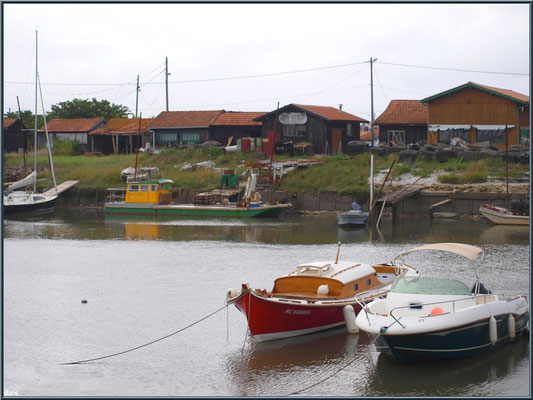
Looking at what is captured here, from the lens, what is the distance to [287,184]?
50.7 meters

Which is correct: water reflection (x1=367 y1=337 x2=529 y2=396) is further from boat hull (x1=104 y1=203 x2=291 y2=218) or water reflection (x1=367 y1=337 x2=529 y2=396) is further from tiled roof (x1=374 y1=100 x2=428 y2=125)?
tiled roof (x1=374 y1=100 x2=428 y2=125)

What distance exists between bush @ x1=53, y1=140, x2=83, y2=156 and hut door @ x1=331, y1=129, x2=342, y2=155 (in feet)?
86.8

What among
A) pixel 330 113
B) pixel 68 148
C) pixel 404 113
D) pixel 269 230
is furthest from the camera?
pixel 68 148

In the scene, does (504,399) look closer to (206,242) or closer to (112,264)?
(112,264)

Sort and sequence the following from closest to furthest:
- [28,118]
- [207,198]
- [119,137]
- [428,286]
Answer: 1. [428,286]
2. [207,198]
3. [119,137]
4. [28,118]

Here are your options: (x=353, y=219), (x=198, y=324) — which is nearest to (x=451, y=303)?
(x=198, y=324)

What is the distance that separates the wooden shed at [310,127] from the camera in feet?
192

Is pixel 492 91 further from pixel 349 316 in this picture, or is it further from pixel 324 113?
pixel 349 316

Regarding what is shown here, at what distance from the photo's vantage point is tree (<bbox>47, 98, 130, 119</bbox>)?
273 feet

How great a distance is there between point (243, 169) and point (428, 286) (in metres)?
39.2

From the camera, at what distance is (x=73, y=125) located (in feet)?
236

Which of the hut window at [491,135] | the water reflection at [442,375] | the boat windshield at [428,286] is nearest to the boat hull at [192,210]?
the hut window at [491,135]

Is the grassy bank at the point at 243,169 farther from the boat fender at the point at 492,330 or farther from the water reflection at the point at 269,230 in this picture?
the boat fender at the point at 492,330

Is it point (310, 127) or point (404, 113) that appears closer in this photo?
point (404, 113)
